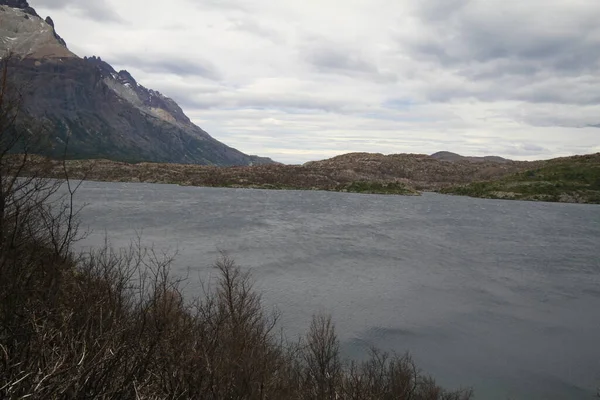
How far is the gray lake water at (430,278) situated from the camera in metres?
37.8

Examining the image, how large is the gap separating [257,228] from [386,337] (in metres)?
52.7

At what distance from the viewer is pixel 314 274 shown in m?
60.2

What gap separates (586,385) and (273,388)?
27.4 meters

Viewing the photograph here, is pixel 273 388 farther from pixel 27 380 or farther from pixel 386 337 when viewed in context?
pixel 386 337

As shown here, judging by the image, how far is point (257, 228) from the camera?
9000 cm

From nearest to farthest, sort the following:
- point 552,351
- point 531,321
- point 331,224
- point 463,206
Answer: point 552,351, point 531,321, point 331,224, point 463,206

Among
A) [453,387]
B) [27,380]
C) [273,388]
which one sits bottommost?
[453,387]

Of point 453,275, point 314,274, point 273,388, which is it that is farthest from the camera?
point 453,275

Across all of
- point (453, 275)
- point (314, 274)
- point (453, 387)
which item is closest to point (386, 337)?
point (453, 387)

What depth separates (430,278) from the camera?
62875 millimetres

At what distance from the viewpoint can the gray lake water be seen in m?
37.8

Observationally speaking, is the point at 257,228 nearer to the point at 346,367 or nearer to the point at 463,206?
the point at 346,367

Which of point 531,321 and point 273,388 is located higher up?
point 273,388

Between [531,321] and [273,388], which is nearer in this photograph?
[273,388]
